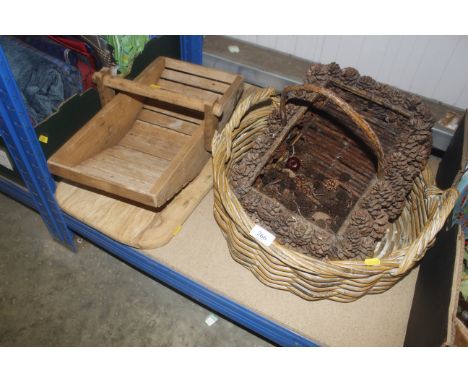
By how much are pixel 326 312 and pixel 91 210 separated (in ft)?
2.82

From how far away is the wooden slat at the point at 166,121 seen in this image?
1.51 meters

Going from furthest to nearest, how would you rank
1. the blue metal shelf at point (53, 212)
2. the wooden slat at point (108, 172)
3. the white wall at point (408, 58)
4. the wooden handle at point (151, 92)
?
the white wall at point (408, 58), the wooden handle at point (151, 92), the wooden slat at point (108, 172), the blue metal shelf at point (53, 212)

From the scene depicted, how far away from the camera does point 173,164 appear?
3.73ft

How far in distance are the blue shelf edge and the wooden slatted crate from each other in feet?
0.81

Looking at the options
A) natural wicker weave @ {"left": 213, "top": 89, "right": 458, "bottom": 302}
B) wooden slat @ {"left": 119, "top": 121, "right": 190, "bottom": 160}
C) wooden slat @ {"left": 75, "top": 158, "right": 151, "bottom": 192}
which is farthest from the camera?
wooden slat @ {"left": 119, "top": 121, "right": 190, "bottom": 160}

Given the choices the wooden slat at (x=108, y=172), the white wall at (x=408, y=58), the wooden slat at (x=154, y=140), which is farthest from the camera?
the white wall at (x=408, y=58)

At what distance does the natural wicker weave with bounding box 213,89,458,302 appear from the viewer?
896mm

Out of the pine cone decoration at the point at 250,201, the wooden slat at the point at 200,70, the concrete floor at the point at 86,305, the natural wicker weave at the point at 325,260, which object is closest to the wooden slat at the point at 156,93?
the natural wicker weave at the point at 325,260

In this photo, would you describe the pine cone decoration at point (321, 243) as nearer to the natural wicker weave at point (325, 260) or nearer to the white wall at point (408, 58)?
the natural wicker weave at point (325, 260)

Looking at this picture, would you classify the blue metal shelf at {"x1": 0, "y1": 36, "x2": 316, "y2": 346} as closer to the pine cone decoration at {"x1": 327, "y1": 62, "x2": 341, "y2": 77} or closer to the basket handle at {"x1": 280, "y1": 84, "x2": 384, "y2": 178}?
the basket handle at {"x1": 280, "y1": 84, "x2": 384, "y2": 178}

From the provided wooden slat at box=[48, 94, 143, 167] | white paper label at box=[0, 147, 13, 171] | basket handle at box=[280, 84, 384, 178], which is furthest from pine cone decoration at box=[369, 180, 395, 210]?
white paper label at box=[0, 147, 13, 171]

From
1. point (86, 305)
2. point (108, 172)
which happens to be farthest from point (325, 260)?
point (86, 305)

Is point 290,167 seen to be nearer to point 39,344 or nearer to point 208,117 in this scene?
point 208,117

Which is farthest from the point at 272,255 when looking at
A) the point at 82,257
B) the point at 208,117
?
the point at 82,257
